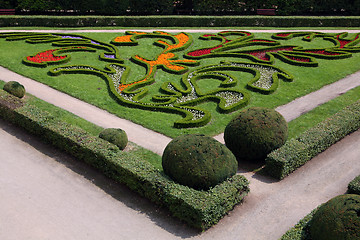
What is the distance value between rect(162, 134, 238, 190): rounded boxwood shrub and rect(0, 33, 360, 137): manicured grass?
4589mm

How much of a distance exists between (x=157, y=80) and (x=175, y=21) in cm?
1517

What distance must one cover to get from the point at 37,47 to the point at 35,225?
2003cm

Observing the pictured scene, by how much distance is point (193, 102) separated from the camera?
2173 cm

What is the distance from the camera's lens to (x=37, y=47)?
1193 inches

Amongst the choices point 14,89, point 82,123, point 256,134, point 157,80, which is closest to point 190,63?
point 157,80

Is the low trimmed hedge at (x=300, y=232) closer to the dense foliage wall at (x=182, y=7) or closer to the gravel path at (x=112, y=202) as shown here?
the gravel path at (x=112, y=202)

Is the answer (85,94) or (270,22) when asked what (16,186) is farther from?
(270,22)

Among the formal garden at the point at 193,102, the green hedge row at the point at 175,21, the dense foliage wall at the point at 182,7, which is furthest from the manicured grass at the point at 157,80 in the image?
the dense foliage wall at the point at 182,7

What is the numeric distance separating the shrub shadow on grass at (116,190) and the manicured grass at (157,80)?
13.8 ft

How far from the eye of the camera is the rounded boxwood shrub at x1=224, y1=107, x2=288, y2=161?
16.3m

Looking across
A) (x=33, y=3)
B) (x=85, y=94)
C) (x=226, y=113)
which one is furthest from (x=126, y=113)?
(x=33, y=3)

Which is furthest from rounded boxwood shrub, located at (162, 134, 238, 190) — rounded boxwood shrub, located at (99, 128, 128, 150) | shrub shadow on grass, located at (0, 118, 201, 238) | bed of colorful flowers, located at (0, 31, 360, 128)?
bed of colorful flowers, located at (0, 31, 360, 128)

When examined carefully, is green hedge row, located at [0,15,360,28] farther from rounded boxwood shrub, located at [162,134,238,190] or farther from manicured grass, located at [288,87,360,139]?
rounded boxwood shrub, located at [162,134,238,190]

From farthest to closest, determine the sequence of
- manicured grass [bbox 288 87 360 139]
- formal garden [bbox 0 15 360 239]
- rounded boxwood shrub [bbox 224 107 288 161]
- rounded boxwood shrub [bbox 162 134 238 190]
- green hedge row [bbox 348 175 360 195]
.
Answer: manicured grass [bbox 288 87 360 139], rounded boxwood shrub [bbox 224 107 288 161], green hedge row [bbox 348 175 360 195], formal garden [bbox 0 15 360 239], rounded boxwood shrub [bbox 162 134 238 190]
